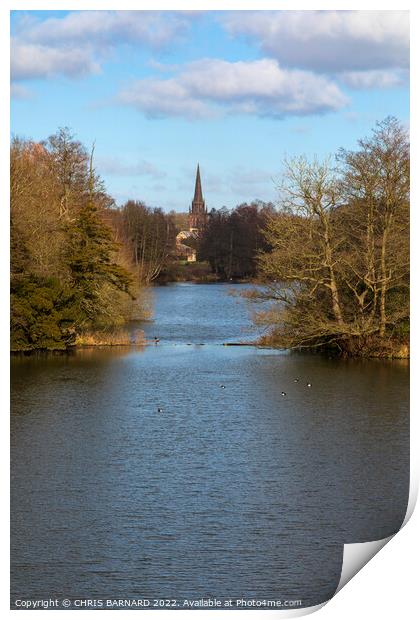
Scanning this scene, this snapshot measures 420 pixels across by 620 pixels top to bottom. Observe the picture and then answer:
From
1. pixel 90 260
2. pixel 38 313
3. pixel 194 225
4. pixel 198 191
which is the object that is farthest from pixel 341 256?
pixel 38 313

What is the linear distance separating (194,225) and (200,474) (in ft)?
28.1

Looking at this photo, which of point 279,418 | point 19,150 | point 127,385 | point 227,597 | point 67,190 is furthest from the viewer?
point 67,190

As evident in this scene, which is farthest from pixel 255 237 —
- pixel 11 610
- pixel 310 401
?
pixel 11 610

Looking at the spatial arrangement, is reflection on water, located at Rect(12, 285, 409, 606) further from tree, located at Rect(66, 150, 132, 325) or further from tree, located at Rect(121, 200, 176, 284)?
tree, located at Rect(121, 200, 176, 284)

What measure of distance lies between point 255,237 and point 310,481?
11.4 m

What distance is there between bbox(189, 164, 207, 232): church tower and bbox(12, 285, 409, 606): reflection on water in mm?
2534

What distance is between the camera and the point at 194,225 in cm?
1773

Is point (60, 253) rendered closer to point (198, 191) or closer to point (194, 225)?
point (194, 225)

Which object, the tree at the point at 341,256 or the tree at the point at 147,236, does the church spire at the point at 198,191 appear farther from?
the tree at the point at 147,236

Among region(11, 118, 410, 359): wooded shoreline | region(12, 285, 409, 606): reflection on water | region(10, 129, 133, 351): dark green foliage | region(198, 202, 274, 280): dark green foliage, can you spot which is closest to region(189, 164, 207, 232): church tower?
region(198, 202, 274, 280): dark green foliage

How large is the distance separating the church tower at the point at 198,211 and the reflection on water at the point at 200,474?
253 cm
